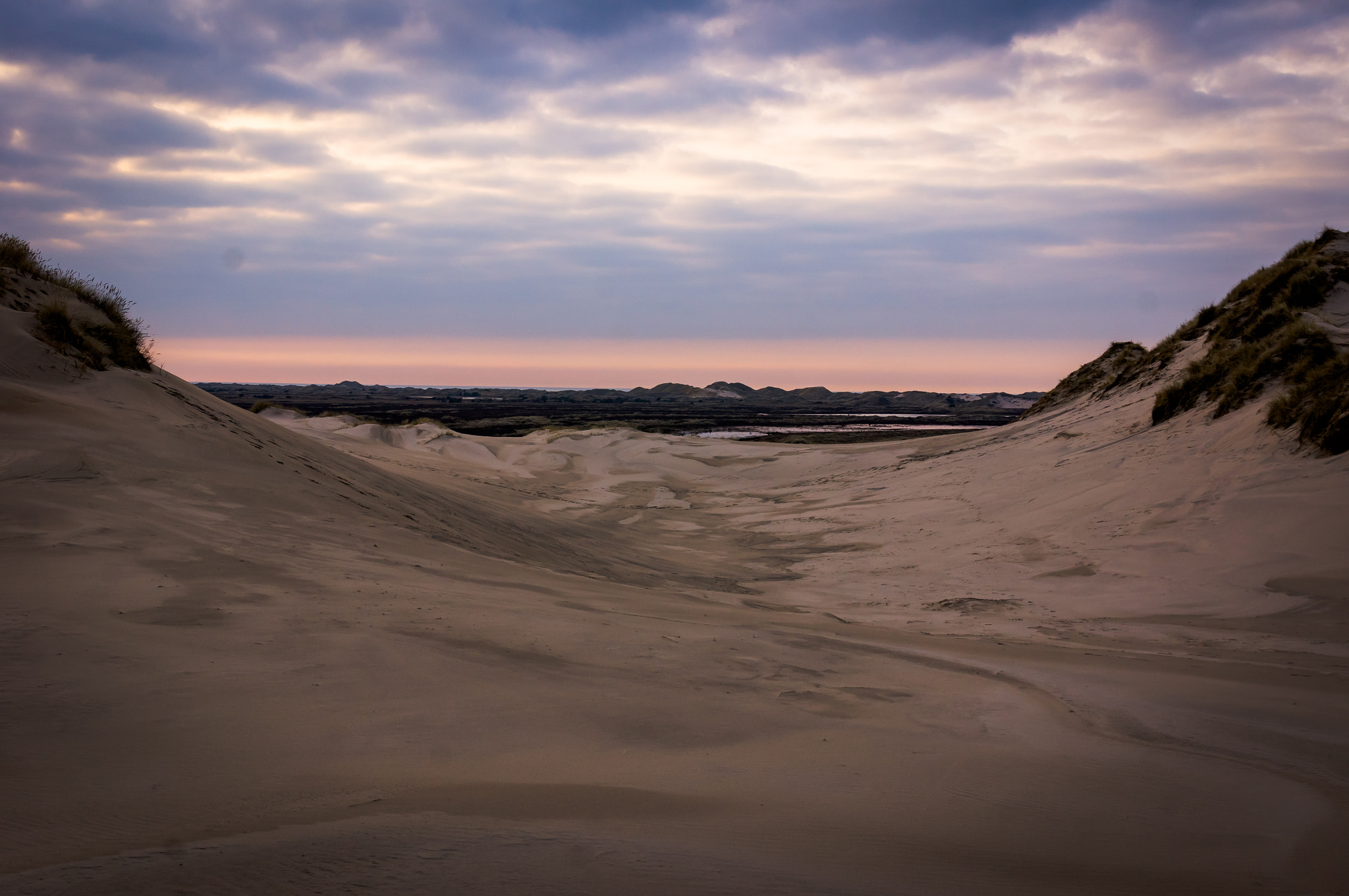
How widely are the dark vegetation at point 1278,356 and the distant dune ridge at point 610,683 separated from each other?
6.1 inches

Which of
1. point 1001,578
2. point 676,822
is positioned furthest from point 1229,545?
point 676,822

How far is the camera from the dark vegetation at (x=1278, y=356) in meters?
9.12

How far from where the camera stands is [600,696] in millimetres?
3975

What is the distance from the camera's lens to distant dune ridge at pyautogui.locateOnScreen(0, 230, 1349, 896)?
255cm

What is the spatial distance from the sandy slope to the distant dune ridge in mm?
21

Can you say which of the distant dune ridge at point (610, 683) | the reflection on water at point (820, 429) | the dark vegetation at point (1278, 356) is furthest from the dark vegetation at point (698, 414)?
the distant dune ridge at point (610, 683)

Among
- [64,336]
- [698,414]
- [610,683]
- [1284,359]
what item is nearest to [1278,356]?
[1284,359]

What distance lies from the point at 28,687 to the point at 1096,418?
1792cm

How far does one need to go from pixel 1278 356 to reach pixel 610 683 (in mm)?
12118

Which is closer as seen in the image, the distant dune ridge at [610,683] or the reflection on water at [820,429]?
the distant dune ridge at [610,683]

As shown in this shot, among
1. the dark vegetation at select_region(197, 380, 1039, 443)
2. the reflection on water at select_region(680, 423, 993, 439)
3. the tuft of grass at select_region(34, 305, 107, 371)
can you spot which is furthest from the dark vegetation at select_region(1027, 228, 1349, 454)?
the reflection on water at select_region(680, 423, 993, 439)

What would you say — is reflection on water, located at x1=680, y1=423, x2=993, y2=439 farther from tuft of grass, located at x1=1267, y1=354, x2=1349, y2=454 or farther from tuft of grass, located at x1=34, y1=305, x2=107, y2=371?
tuft of grass, located at x1=34, y1=305, x2=107, y2=371

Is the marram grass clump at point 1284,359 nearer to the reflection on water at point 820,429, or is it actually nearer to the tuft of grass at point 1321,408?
the tuft of grass at point 1321,408

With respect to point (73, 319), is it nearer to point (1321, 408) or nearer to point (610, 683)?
point (610, 683)
